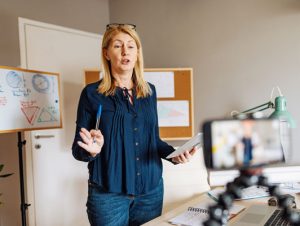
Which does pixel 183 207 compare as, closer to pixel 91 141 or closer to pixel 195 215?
pixel 195 215

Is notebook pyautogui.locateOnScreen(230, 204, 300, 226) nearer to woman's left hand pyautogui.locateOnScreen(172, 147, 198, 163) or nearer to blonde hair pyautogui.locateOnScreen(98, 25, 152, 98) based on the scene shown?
woman's left hand pyautogui.locateOnScreen(172, 147, 198, 163)

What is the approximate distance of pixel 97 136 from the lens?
1.01 metres

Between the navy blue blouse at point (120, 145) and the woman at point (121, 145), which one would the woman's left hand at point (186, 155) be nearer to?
the woman at point (121, 145)

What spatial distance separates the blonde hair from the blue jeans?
41cm

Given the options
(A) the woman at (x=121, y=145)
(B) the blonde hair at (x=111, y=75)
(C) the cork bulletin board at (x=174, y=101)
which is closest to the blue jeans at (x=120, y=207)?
(A) the woman at (x=121, y=145)

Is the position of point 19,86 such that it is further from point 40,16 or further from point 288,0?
point 288,0

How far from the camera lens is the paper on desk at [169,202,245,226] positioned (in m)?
1.04

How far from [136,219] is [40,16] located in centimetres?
210

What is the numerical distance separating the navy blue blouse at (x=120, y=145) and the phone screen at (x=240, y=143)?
0.72 meters

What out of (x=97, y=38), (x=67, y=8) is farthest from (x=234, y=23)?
(x=67, y=8)

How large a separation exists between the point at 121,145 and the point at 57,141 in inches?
58.3

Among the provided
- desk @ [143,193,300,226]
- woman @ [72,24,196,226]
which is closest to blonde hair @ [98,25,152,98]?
woman @ [72,24,196,226]

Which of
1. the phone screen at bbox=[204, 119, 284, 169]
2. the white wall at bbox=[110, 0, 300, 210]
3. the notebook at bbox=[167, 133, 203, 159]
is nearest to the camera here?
the phone screen at bbox=[204, 119, 284, 169]

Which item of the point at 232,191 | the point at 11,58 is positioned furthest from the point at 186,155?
the point at 11,58
